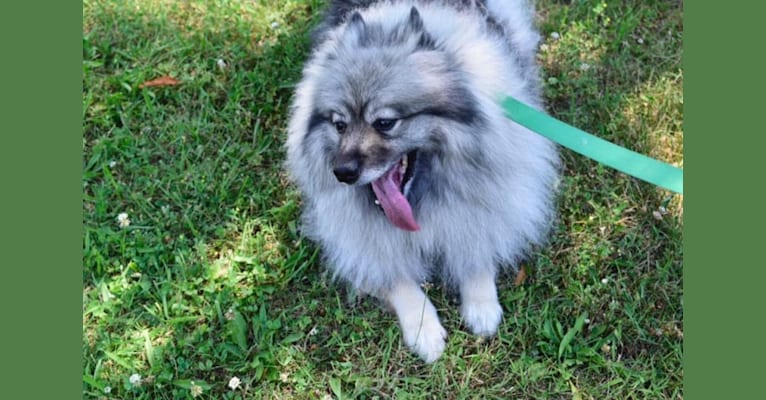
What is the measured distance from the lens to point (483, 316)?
2.96 meters

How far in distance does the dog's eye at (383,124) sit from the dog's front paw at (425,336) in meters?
0.88

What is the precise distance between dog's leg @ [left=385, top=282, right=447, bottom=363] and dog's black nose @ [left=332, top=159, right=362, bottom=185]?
2.30ft

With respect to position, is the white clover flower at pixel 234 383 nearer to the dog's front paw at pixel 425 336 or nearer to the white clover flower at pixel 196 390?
the white clover flower at pixel 196 390

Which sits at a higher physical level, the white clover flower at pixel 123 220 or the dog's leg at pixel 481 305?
the dog's leg at pixel 481 305

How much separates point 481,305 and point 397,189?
711 mm

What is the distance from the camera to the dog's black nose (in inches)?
96.7

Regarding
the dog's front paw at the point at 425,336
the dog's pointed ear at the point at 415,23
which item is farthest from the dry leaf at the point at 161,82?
the dog's front paw at the point at 425,336

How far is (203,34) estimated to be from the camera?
4.27m

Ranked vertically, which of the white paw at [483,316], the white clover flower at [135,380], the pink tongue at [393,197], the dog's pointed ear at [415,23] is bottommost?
the white clover flower at [135,380]

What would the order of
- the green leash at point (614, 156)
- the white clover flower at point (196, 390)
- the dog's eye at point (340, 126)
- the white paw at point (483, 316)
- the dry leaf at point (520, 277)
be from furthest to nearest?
the dry leaf at point (520, 277) → the white paw at point (483, 316) → the white clover flower at point (196, 390) → the dog's eye at point (340, 126) → the green leash at point (614, 156)

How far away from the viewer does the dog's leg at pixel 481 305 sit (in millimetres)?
2955

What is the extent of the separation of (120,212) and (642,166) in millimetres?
2569

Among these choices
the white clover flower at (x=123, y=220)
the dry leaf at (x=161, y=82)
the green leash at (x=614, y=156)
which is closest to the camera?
the green leash at (x=614, y=156)

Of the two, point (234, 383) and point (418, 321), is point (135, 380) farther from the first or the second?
point (418, 321)
